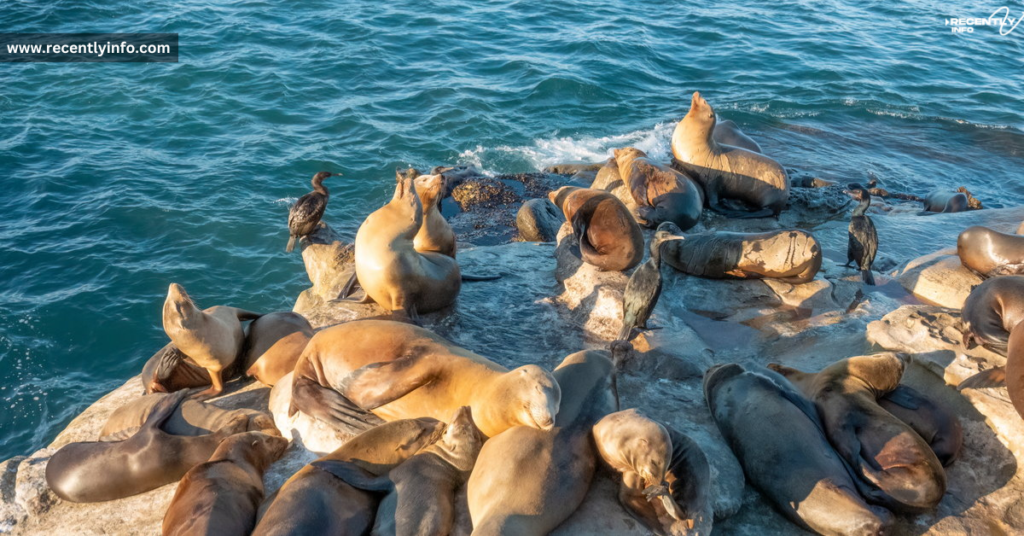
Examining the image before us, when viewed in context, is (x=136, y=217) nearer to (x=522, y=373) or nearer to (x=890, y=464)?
(x=522, y=373)

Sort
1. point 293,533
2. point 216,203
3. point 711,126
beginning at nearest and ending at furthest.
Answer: point 293,533 < point 711,126 < point 216,203

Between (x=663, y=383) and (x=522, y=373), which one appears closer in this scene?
(x=522, y=373)

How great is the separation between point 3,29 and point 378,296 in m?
15.4

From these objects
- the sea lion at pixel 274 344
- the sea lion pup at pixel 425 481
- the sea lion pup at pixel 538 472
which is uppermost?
the sea lion pup at pixel 538 472

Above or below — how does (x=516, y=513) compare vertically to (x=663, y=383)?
above

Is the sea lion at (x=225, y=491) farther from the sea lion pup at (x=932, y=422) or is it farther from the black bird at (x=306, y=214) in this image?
the black bird at (x=306, y=214)

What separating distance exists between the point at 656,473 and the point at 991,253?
5648 millimetres

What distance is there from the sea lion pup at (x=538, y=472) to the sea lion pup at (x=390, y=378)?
0.91 feet

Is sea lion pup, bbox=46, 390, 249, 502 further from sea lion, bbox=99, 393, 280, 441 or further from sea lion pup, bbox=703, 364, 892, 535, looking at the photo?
sea lion pup, bbox=703, 364, 892, 535

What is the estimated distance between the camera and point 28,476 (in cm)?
514

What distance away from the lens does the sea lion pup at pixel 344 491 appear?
12.5 feet

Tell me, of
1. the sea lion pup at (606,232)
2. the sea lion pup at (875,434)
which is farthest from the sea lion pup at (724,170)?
the sea lion pup at (875,434)

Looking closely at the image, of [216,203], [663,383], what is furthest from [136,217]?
[663,383]

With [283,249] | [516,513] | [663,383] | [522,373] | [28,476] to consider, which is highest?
[522,373]
